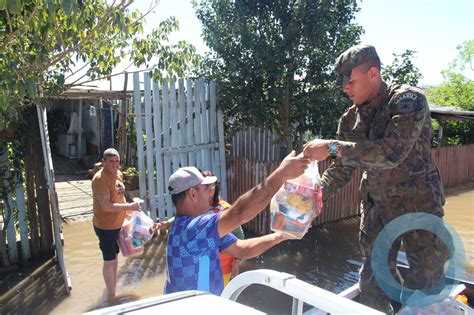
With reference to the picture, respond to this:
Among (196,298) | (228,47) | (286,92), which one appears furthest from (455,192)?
(196,298)

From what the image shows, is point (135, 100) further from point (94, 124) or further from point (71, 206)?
point (94, 124)

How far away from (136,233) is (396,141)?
2.85 m

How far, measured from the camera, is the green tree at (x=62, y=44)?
260cm

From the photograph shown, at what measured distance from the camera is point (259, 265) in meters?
5.45

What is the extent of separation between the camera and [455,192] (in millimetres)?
10414

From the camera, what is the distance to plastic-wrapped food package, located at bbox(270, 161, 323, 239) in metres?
2.10

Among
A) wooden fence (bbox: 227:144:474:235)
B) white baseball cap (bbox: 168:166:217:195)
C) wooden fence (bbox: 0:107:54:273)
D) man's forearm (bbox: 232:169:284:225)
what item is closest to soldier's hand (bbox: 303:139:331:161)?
man's forearm (bbox: 232:169:284:225)

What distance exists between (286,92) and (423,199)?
421 cm

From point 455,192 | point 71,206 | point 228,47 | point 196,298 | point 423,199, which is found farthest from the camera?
point 455,192

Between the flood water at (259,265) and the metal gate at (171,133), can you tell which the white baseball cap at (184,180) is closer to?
the flood water at (259,265)

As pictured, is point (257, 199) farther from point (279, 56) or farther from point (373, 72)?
point (279, 56)

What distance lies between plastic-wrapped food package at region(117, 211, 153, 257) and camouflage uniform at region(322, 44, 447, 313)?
229 centimetres

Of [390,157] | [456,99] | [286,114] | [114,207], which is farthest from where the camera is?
[456,99]

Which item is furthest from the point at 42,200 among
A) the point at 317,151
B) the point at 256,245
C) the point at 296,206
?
the point at 317,151
